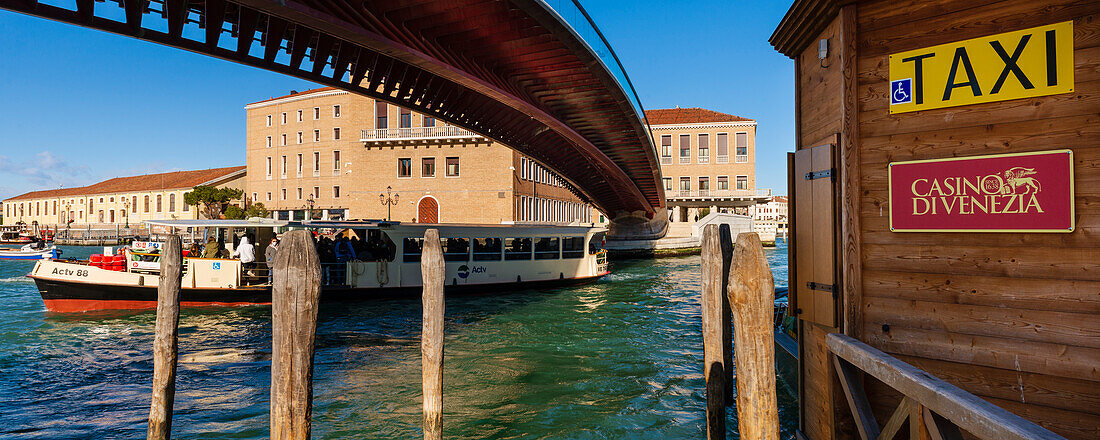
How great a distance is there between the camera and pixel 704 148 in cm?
4553

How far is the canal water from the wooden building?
2586 mm

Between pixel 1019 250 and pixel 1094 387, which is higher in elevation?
pixel 1019 250

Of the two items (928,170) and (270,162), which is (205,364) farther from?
(270,162)

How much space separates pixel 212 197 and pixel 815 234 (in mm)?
46793

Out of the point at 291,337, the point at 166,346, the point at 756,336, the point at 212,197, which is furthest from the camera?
the point at 212,197

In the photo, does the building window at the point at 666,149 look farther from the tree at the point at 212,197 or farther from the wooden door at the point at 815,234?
the wooden door at the point at 815,234

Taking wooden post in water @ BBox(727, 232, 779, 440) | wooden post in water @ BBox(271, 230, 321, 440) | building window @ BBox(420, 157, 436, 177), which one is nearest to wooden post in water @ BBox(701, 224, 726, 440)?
wooden post in water @ BBox(727, 232, 779, 440)

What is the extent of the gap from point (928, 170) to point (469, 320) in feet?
31.7

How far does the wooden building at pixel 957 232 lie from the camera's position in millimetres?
2842

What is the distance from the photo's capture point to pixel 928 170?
324cm

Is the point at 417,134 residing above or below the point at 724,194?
above

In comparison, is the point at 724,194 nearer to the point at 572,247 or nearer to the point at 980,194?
the point at 572,247

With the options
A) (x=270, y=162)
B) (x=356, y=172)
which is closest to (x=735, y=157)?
(x=356, y=172)

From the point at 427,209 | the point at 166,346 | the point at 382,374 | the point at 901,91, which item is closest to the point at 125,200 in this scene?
the point at 427,209
